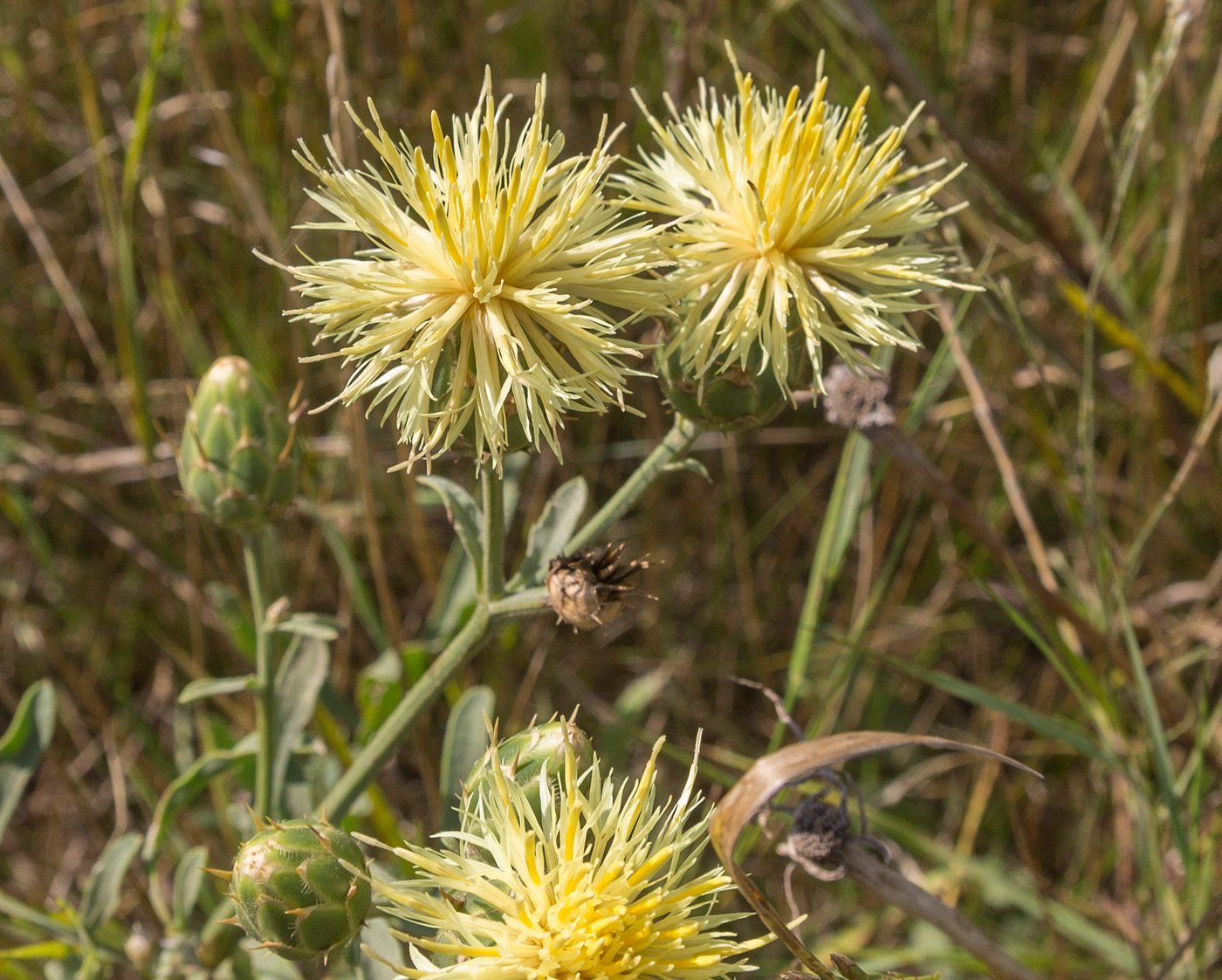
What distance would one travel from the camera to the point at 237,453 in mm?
1939

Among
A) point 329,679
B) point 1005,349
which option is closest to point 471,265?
point 329,679

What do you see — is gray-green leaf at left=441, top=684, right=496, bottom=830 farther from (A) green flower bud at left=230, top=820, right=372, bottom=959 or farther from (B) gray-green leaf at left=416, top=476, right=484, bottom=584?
(A) green flower bud at left=230, top=820, right=372, bottom=959

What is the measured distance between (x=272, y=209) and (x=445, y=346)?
1.69 metres

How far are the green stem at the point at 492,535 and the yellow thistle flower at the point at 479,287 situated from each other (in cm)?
15

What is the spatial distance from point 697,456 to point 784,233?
1.82 metres

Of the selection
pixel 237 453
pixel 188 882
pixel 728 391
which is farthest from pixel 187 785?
pixel 728 391

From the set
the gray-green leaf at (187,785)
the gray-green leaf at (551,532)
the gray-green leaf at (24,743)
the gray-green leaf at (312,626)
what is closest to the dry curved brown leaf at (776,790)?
the gray-green leaf at (551,532)

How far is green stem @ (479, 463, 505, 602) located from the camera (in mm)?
1690

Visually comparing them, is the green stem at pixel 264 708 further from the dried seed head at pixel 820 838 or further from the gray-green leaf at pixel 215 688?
the dried seed head at pixel 820 838

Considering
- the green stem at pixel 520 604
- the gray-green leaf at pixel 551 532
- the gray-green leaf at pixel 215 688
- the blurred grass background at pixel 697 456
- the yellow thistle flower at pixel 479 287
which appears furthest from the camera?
the blurred grass background at pixel 697 456

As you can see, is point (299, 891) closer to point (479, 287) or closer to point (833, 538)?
point (479, 287)

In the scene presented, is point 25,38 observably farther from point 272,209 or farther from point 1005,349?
point 1005,349

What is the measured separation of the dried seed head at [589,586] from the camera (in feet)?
5.25

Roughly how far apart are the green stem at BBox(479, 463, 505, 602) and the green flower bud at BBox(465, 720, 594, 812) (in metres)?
0.28
